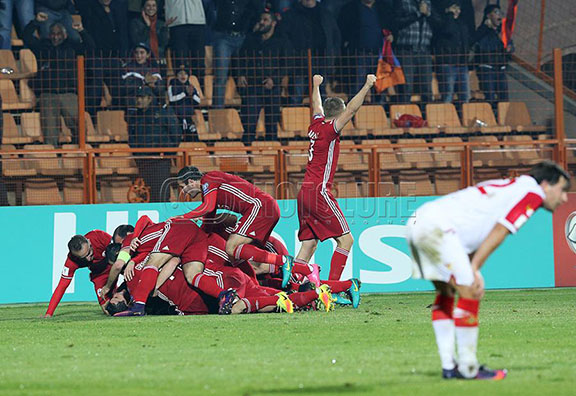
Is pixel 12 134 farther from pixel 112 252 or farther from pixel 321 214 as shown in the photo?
pixel 321 214

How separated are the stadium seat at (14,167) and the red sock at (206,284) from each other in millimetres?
4625

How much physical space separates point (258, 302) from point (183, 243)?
3.51 ft

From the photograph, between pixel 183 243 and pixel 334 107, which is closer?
pixel 183 243

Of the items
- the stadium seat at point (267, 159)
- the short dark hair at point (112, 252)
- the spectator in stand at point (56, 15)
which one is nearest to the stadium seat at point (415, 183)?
the stadium seat at point (267, 159)

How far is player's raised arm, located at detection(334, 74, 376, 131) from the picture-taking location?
11.4 metres

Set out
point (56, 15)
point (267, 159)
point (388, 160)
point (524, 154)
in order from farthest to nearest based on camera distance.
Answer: point (56, 15) < point (524, 154) < point (388, 160) < point (267, 159)

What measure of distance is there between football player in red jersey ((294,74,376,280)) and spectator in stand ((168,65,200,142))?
4.60 meters

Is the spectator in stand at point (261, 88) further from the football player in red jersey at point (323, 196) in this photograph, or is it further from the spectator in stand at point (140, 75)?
the football player in red jersey at point (323, 196)

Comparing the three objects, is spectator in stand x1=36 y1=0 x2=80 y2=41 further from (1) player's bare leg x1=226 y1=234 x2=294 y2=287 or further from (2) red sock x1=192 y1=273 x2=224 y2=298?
(2) red sock x1=192 y1=273 x2=224 y2=298

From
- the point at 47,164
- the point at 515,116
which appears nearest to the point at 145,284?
the point at 47,164

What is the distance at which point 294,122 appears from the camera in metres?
16.1

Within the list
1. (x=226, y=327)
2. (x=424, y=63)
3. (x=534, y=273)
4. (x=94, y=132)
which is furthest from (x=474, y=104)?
(x=226, y=327)

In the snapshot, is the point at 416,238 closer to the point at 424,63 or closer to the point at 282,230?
the point at 282,230

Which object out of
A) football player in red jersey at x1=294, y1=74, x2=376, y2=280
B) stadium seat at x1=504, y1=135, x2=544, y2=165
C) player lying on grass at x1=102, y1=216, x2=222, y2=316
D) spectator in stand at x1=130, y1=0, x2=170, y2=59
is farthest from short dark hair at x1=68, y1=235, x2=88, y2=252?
spectator in stand at x1=130, y1=0, x2=170, y2=59
